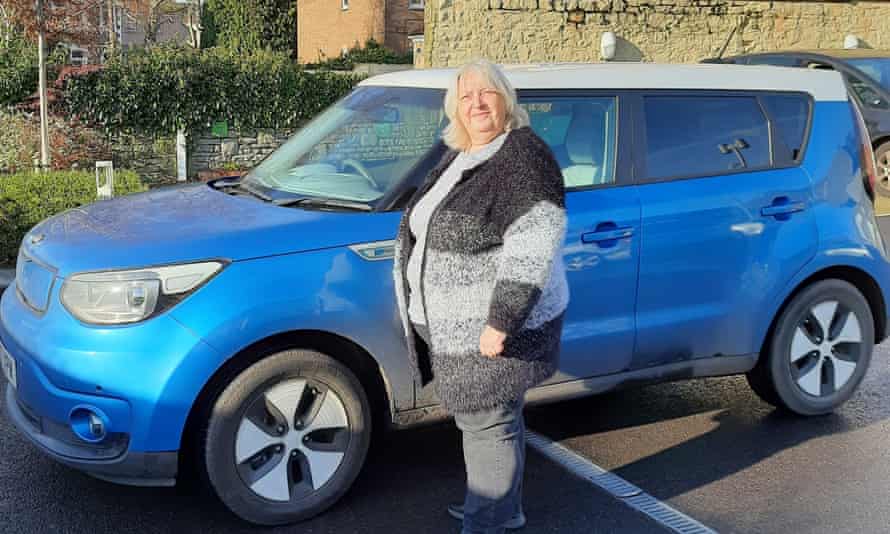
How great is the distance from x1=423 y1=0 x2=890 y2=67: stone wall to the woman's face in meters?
12.8

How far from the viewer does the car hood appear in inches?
147

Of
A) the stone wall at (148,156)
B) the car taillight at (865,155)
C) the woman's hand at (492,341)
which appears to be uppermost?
the car taillight at (865,155)

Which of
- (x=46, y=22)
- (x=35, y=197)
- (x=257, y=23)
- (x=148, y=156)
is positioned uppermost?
(x=257, y=23)

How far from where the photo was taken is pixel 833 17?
62.8 feet

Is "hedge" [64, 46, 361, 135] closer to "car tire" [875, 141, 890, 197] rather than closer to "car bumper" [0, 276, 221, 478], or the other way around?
"car tire" [875, 141, 890, 197]

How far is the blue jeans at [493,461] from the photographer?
135 inches

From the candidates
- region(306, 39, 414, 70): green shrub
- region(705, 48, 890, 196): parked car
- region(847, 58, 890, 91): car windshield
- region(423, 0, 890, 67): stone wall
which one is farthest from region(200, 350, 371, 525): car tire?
region(306, 39, 414, 70): green shrub

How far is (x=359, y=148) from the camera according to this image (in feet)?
15.3

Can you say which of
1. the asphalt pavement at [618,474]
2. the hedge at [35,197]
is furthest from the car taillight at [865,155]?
the hedge at [35,197]

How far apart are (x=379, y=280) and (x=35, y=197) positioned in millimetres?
5631

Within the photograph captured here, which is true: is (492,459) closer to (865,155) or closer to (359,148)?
(359,148)

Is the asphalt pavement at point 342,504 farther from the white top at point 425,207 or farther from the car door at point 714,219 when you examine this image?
the white top at point 425,207

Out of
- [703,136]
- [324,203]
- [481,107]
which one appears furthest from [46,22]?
[481,107]

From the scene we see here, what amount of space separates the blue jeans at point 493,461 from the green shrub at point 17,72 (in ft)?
38.5
